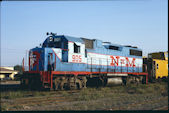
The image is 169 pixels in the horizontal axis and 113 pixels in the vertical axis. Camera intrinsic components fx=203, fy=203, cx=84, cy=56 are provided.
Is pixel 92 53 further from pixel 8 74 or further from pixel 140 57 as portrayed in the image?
pixel 8 74

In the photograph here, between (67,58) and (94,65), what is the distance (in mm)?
2885

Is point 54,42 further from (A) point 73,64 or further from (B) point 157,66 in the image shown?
(B) point 157,66

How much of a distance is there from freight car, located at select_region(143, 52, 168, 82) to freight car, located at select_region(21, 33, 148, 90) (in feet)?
16.9

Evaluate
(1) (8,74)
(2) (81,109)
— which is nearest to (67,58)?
(2) (81,109)

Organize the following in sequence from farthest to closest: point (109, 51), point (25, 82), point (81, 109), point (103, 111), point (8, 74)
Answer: point (8, 74), point (109, 51), point (25, 82), point (81, 109), point (103, 111)

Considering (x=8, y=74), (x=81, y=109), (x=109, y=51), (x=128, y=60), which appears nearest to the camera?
(x=81, y=109)

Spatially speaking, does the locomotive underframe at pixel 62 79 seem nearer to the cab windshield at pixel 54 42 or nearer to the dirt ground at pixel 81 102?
the dirt ground at pixel 81 102

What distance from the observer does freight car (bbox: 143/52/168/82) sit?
23.2m

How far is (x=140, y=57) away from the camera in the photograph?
21.6 meters

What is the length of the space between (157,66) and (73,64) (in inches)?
516

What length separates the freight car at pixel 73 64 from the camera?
1402 cm

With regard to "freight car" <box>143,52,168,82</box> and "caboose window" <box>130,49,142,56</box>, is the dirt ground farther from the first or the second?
"freight car" <box>143,52,168,82</box>

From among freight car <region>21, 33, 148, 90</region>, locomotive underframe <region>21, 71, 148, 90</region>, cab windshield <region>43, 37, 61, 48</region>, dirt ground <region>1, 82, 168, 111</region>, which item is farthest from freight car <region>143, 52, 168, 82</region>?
cab windshield <region>43, 37, 61, 48</region>

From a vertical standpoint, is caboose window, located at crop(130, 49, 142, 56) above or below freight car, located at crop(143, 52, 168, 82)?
above
